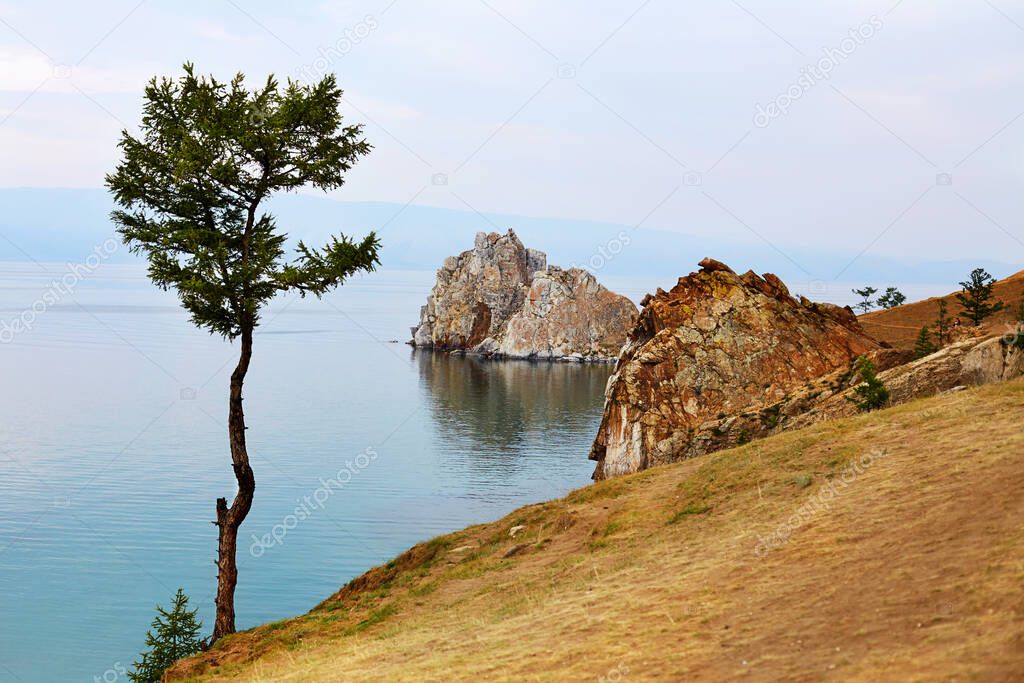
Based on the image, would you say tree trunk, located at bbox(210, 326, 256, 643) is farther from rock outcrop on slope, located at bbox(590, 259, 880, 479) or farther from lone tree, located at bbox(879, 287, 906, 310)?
lone tree, located at bbox(879, 287, 906, 310)

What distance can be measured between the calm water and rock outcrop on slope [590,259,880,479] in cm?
2073

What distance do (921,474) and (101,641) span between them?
41104mm

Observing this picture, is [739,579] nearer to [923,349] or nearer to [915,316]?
[923,349]

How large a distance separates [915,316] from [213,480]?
96.7 m

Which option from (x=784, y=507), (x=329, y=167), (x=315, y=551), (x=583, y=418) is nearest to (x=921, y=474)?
(x=784, y=507)

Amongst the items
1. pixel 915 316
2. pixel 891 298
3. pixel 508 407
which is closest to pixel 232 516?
pixel 508 407

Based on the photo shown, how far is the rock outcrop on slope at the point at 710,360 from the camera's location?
159 feet

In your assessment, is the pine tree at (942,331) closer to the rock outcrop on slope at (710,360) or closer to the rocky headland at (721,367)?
the rock outcrop on slope at (710,360)

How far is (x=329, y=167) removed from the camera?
113ft

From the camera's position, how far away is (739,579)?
64.4ft

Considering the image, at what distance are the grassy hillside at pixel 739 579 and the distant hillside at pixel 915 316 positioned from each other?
8543cm

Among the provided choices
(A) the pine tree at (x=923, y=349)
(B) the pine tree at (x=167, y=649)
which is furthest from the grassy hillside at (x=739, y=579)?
(A) the pine tree at (x=923, y=349)

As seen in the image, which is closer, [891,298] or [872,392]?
[872,392]

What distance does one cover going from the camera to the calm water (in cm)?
5172
